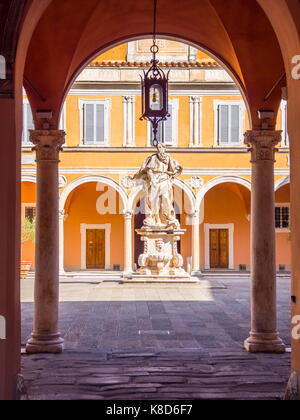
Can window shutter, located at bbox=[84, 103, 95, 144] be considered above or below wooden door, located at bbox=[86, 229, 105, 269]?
above

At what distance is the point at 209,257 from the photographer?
86.3 ft

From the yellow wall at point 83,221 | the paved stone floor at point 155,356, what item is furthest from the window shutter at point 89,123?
the paved stone floor at point 155,356

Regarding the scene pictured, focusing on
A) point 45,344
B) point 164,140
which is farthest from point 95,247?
point 45,344

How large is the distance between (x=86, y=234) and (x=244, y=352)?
65.0 feet

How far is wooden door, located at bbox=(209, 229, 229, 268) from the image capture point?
2630 centimetres

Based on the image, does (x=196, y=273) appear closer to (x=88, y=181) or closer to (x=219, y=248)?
(x=219, y=248)

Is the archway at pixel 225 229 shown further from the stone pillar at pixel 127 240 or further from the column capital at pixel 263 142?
the column capital at pixel 263 142

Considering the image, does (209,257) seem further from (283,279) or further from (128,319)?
(128,319)

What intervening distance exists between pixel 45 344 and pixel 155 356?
1337 mm

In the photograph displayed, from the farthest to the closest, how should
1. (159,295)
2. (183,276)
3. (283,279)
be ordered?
1. (283,279)
2. (183,276)
3. (159,295)

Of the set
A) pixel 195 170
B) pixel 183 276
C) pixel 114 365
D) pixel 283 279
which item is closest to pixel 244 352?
pixel 114 365

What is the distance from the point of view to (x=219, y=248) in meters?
26.5

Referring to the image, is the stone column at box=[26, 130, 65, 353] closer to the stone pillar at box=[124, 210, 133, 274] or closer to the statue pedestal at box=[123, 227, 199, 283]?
the statue pedestal at box=[123, 227, 199, 283]

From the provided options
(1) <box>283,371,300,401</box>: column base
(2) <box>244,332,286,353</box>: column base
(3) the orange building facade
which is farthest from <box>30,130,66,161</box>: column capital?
(3) the orange building facade
